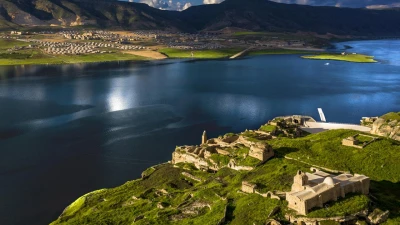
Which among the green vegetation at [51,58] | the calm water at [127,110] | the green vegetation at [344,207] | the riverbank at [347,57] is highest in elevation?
the green vegetation at [344,207]

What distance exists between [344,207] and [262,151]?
474 inches

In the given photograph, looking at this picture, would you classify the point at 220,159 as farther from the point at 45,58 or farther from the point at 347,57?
the point at 347,57

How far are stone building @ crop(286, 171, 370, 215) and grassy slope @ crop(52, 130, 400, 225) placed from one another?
1.94ft

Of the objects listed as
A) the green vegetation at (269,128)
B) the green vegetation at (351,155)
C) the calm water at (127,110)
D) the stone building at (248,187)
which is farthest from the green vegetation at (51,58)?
the stone building at (248,187)

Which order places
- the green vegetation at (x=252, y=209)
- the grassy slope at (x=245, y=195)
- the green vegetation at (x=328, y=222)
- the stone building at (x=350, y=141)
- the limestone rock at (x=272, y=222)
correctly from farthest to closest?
the stone building at (x=350, y=141) < the grassy slope at (x=245, y=195) < the green vegetation at (x=252, y=209) < the limestone rock at (x=272, y=222) < the green vegetation at (x=328, y=222)

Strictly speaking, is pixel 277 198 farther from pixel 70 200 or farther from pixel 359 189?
pixel 70 200

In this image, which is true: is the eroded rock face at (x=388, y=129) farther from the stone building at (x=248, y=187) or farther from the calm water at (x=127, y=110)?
the calm water at (x=127, y=110)

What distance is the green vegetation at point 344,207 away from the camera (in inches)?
987

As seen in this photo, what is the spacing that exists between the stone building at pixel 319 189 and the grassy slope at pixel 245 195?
1.94ft

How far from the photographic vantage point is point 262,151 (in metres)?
37.1

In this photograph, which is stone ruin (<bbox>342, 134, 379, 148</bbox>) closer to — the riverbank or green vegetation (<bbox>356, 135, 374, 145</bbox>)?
green vegetation (<bbox>356, 135, 374, 145</bbox>)

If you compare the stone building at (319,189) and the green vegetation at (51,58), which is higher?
the stone building at (319,189)

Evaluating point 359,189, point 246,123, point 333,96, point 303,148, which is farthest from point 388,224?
point 333,96

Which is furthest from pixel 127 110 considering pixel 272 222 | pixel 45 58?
pixel 45 58
